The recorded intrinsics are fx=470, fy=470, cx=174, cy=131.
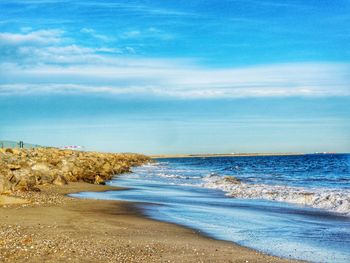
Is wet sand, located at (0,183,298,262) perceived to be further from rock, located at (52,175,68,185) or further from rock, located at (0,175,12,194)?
rock, located at (52,175,68,185)

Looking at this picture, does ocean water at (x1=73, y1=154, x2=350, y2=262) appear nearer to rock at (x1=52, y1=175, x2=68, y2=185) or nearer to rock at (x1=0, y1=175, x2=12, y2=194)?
rock at (x1=52, y1=175, x2=68, y2=185)

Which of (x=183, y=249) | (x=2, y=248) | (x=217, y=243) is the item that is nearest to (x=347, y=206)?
(x=217, y=243)

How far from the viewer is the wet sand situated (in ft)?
29.7

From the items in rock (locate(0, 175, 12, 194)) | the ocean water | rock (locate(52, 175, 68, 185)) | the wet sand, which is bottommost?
the ocean water

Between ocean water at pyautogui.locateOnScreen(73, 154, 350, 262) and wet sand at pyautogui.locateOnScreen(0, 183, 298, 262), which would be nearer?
wet sand at pyautogui.locateOnScreen(0, 183, 298, 262)

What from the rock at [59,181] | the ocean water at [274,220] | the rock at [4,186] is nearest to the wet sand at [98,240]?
the ocean water at [274,220]

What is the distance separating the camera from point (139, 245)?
10297mm

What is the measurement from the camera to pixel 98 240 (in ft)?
34.8

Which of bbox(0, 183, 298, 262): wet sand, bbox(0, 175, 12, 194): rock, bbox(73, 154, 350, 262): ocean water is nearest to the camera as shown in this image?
bbox(0, 183, 298, 262): wet sand

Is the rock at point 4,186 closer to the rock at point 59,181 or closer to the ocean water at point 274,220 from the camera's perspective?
the ocean water at point 274,220

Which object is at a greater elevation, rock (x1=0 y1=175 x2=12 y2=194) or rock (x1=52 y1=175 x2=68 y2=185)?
Result: rock (x1=0 y1=175 x2=12 y2=194)

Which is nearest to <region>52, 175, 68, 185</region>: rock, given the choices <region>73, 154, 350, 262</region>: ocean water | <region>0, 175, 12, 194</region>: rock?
<region>73, 154, 350, 262</region>: ocean water

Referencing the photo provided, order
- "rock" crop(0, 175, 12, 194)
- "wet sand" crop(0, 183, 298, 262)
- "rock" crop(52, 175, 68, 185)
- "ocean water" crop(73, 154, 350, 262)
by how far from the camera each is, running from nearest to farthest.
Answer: "wet sand" crop(0, 183, 298, 262) → "ocean water" crop(73, 154, 350, 262) → "rock" crop(0, 175, 12, 194) → "rock" crop(52, 175, 68, 185)

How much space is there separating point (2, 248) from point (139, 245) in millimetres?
2829
